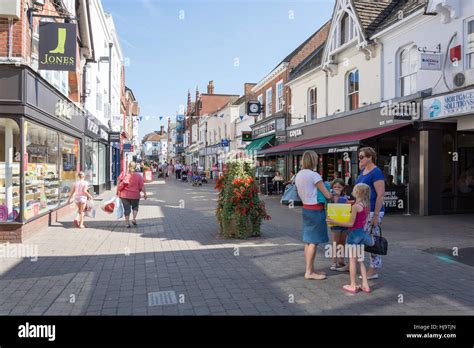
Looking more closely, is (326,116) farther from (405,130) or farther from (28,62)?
(28,62)

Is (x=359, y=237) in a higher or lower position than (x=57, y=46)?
lower

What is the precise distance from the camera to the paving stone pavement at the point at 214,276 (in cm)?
460

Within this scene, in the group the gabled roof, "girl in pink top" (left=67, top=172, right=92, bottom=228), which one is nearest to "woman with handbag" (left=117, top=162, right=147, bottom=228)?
"girl in pink top" (left=67, top=172, right=92, bottom=228)

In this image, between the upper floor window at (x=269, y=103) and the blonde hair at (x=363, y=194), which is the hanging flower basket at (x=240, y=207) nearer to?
the blonde hair at (x=363, y=194)

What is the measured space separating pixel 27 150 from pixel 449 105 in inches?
426

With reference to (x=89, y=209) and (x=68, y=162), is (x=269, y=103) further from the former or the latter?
(x=89, y=209)

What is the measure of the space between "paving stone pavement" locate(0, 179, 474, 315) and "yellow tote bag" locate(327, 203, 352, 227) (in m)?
0.95

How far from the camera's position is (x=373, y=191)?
5.47 meters

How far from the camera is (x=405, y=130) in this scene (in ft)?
43.9

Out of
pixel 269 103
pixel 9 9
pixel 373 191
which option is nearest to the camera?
pixel 373 191

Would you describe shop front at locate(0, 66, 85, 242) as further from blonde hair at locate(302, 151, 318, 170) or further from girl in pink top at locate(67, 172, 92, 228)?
blonde hair at locate(302, 151, 318, 170)

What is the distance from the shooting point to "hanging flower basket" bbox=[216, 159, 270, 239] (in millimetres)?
8625

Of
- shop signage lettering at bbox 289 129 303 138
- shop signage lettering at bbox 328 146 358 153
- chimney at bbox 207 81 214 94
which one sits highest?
chimney at bbox 207 81 214 94

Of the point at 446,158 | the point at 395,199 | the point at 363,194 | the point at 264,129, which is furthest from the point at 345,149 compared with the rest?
the point at 264,129
